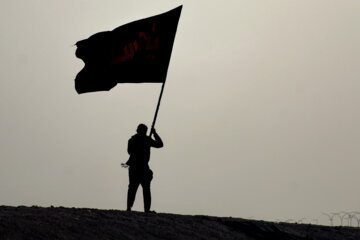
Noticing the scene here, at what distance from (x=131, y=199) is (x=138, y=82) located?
3327mm

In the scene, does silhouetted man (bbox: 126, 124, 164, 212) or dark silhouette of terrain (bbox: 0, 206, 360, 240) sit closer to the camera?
dark silhouette of terrain (bbox: 0, 206, 360, 240)

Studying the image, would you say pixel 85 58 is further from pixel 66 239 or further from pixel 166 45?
pixel 66 239

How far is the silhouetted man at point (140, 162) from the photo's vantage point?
2259 centimetres

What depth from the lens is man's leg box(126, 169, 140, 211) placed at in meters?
23.1

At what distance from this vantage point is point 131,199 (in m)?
23.2

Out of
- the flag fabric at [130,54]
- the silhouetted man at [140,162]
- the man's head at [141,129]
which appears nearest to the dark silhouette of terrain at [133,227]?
the silhouetted man at [140,162]

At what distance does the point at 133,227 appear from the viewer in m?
19.2

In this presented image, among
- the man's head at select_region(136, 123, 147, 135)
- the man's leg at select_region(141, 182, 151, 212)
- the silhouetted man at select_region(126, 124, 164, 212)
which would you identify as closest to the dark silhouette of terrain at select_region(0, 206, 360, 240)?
the man's leg at select_region(141, 182, 151, 212)

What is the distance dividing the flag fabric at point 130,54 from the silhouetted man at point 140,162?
2000 mm

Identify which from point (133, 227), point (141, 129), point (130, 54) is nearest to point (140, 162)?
point (141, 129)

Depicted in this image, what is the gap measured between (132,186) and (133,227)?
398 centimetres

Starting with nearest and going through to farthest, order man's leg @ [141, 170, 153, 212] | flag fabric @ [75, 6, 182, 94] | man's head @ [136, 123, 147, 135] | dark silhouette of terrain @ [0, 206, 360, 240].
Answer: dark silhouette of terrain @ [0, 206, 360, 240] < man's head @ [136, 123, 147, 135] < man's leg @ [141, 170, 153, 212] < flag fabric @ [75, 6, 182, 94]

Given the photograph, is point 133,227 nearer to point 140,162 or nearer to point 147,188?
point 140,162

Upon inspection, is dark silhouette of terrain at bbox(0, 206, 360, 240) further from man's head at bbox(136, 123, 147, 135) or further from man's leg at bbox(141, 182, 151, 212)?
man's head at bbox(136, 123, 147, 135)
